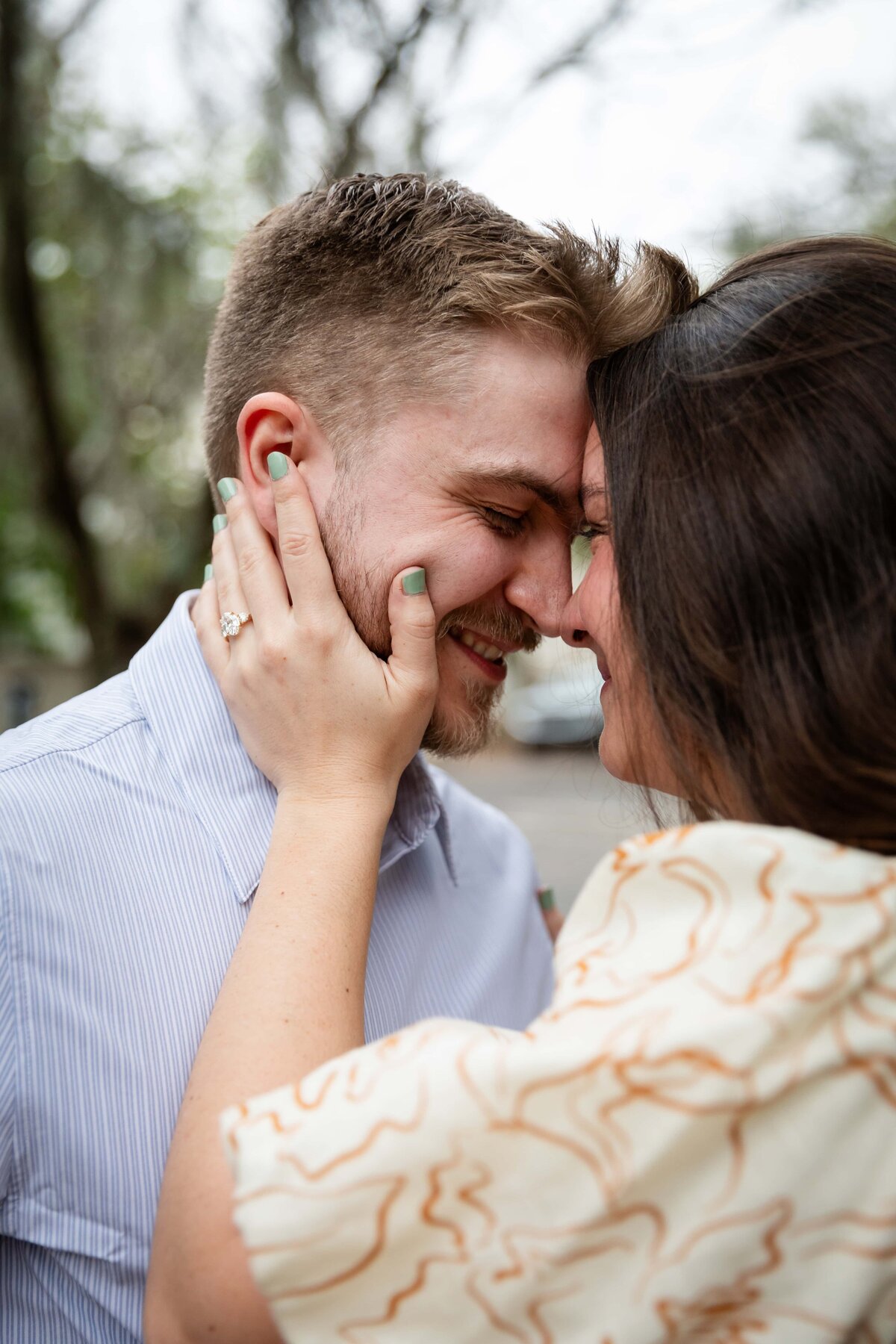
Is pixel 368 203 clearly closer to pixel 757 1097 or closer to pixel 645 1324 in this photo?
pixel 757 1097

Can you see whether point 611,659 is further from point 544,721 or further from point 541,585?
point 544,721

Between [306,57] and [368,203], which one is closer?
[368,203]

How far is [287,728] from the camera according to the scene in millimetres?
1791

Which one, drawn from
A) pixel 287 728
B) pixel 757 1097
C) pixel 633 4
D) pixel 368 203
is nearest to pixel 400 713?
pixel 287 728

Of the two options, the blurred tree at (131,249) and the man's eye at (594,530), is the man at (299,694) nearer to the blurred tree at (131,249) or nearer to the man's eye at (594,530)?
the man's eye at (594,530)

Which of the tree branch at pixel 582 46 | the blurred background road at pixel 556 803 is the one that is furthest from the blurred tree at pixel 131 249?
the blurred background road at pixel 556 803

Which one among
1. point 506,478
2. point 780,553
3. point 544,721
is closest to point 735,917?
point 780,553

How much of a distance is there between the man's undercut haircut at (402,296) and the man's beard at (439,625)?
0.16 meters

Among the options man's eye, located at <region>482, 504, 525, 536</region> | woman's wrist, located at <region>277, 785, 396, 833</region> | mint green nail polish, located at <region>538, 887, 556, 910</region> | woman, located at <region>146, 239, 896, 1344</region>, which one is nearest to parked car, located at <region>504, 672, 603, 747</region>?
mint green nail polish, located at <region>538, 887, 556, 910</region>

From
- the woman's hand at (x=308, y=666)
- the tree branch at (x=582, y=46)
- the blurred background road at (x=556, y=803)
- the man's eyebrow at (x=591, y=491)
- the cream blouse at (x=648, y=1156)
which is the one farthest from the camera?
the blurred background road at (x=556, y=803)

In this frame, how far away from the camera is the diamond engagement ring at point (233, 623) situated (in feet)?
6.42

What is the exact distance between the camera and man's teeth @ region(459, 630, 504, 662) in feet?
7.39

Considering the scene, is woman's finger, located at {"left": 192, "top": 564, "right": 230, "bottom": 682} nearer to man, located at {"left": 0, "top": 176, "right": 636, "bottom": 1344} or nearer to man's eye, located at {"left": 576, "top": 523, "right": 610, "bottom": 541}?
man, located at {"left": 0, "top": 176, "right": 636, "bottom": 1344}

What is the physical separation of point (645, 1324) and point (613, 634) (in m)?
0.96
